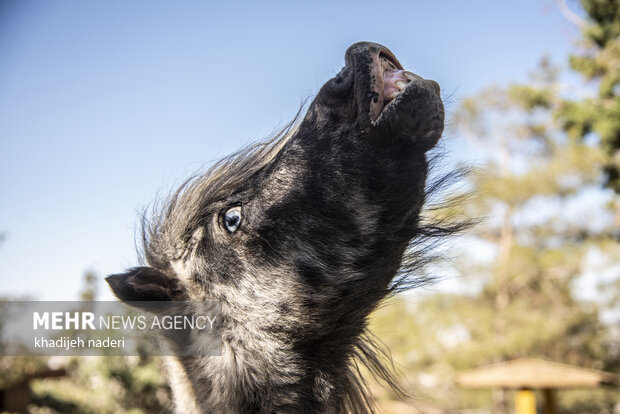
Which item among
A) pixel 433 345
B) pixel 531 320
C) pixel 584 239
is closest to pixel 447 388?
pixel 433 345

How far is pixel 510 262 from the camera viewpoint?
1788cm

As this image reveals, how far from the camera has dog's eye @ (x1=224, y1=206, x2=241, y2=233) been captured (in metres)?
1.72

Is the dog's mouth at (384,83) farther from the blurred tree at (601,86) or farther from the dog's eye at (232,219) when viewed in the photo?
the blurred tree at (601,86)

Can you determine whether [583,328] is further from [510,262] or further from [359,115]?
[359,115]

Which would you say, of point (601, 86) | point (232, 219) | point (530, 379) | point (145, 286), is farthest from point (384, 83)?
point (601, 86)

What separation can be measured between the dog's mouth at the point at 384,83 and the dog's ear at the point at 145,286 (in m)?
0.95

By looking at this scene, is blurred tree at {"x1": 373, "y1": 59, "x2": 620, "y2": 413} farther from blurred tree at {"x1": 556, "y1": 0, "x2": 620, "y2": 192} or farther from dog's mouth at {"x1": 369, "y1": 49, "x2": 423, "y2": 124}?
dog's mouth at {"x1": 369, "y1": 49, "x2": 423, "y2": 124}

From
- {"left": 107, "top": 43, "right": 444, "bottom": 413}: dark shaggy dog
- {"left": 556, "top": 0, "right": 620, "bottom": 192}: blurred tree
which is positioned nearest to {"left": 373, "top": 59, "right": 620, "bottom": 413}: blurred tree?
{"left": 556, "top": 0, "right": 620, "bottom": 192}: blurred tree

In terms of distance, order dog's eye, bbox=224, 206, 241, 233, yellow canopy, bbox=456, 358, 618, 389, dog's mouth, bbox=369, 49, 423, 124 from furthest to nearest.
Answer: yellow canopy, bbox=456, 358, 618, 389 → dog's eye, bbox=224, 206, 241, 233 → dog's mouth, bbox=369, 49, 423, 124

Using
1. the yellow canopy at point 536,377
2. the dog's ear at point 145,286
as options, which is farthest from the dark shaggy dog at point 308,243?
the yellow canopy at point 536,377

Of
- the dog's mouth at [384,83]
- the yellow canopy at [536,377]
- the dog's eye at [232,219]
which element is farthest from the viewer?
the yellow canopy at [536,377]

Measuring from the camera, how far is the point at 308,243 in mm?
1577

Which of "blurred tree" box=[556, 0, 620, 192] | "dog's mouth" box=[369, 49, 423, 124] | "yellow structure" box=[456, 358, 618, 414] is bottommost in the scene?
"dog's mouth" box=[369, 49, 423, 124]

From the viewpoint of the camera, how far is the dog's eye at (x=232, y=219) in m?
1.72
